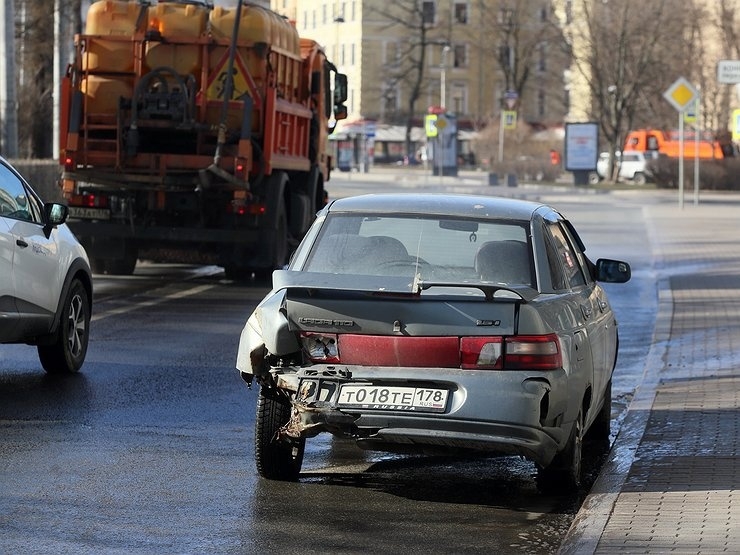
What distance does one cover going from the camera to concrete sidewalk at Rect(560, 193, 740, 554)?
22.0 feet

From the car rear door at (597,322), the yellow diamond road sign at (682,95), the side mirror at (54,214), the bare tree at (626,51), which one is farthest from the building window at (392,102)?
the car rear door at (597,322)

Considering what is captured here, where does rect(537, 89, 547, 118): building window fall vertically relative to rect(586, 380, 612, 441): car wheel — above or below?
above

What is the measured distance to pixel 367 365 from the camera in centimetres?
749

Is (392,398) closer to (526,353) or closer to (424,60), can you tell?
(526,353)

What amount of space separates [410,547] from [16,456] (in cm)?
262

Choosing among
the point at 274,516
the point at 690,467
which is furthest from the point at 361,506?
the point at 690,467

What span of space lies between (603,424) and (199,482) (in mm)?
A: 2595

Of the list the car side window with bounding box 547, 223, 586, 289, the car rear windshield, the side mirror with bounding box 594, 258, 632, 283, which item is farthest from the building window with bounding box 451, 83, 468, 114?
the car rear windshield

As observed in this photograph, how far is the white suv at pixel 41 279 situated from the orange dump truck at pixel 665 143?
6810cm

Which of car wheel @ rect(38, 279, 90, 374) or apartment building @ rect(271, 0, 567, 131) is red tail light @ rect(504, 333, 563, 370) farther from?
apartment building @ rect(271, 0, 567, 131)

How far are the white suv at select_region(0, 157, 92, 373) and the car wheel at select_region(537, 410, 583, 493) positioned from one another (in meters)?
4.27

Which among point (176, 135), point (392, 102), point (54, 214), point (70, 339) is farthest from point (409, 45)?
point (54, 214)

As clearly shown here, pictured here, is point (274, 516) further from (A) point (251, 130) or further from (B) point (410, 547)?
(A) point (251, 130)

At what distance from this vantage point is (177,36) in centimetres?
1966
